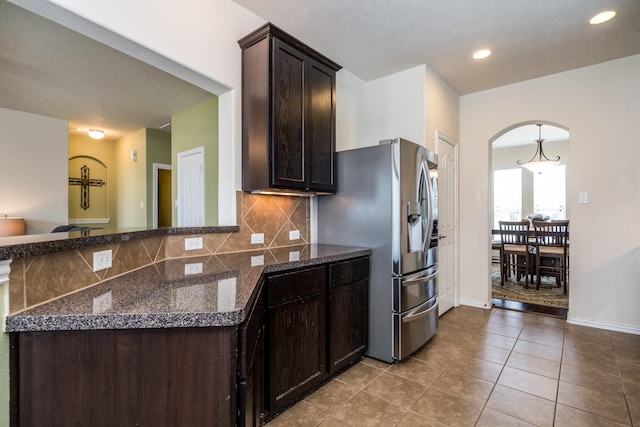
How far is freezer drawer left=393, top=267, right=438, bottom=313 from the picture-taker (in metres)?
2.37

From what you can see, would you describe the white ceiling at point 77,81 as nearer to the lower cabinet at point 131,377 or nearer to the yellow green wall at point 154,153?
the yellow green wall at point 154,153

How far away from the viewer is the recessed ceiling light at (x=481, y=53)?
2.96 metres

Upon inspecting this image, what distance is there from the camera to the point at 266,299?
1716 millimetres

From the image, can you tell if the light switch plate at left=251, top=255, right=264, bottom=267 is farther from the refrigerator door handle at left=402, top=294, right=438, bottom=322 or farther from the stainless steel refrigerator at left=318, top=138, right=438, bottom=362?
the refrigerator door handle at left=402, top=294, right=438, bottom=322

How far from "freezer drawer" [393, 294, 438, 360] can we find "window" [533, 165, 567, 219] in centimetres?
634

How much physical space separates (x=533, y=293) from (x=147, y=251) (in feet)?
16.3

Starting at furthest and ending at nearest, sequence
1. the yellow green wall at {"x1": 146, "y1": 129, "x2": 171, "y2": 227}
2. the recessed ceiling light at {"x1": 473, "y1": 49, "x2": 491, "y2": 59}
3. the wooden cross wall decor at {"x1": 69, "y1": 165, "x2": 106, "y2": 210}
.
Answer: the wooden cross wall decor at {"x1": 69, "y1": 165, "x2": 106, "y2": 210} < the yellow green wall at {"x1": 146, "y1": 129, "x2": 171, "y2": 227} < the recessed ceiling light at {"x1": 473, "y1": 49, "x2": 491, "y2": 59}

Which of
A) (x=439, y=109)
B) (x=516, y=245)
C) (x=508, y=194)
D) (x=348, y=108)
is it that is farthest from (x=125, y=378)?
(x=508, y=194)

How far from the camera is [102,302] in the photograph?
1036mm

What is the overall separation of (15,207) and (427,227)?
563 cm

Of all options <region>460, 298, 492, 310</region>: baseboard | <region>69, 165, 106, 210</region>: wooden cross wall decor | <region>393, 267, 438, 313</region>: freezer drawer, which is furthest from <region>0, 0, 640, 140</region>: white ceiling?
<region>460, 298, 492, 310</region>: baseboard

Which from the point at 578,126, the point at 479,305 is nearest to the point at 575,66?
the point at 578,126

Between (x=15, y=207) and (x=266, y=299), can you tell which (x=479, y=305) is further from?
(x=15, y=207)

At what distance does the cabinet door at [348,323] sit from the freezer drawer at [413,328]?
0.85 ft
